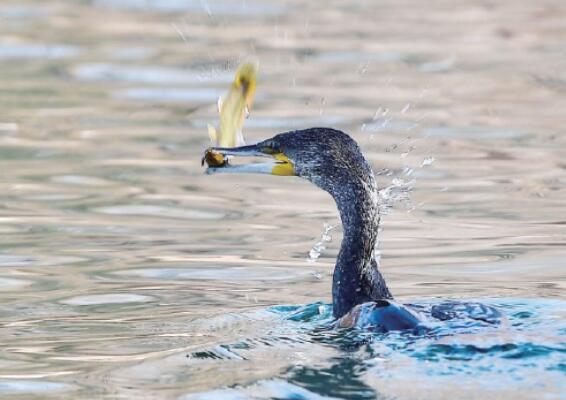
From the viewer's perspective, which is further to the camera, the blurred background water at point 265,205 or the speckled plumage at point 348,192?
the speckled plumage at point 348,192

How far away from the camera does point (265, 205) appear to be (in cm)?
1034

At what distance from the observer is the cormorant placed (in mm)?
7559

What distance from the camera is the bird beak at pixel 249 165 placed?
7621 mm

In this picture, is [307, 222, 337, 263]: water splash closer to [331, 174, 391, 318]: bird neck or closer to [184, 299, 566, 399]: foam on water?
[331, 174, 391, 318]: bird neck

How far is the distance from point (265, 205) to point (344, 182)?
2721 mm

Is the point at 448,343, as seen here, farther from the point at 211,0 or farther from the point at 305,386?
the point at 211,0

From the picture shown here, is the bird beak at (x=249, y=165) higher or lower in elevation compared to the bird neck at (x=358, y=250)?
higher

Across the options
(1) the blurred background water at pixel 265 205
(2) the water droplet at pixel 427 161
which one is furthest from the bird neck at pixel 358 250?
(2) the water droplet at pixel 427 161

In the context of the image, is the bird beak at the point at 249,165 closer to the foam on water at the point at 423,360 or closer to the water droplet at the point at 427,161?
the foam on water at the point at 423,360

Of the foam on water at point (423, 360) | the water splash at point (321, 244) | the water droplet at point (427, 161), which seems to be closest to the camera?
the foam on water at point (423, 360)

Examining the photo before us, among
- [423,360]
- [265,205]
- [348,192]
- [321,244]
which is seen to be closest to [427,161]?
[265,205]

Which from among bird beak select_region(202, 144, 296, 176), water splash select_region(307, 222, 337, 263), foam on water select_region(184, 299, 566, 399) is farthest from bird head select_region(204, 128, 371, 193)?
water splash select_region(307, 222, 337, 263)

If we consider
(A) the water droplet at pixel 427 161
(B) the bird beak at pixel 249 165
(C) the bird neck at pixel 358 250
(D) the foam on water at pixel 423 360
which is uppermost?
(A) the water droplet at pixel 427 161

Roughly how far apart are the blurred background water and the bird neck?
283mm
